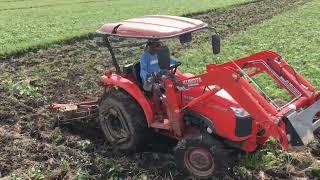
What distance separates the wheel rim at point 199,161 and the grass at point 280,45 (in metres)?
5.13

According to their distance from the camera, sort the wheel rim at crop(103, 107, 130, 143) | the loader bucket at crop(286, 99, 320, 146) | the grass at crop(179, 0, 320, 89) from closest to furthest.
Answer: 1. the loader bucket at crop(286, 99, 320, 146)
2. the wheel rim at crop(103, 107, 130, 143)
3. the grass at crop(179, 0, 320, 89)

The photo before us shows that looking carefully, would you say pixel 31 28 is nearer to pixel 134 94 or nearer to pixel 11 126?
pixel 11 126

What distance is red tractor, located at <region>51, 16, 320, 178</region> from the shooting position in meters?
6.89

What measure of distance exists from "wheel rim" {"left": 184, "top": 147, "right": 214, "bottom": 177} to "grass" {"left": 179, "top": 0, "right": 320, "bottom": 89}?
5126mm

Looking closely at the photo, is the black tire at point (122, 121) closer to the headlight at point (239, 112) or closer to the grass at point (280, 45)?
the headlight at point (239, 112)

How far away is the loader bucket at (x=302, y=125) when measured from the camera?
6.74 meters

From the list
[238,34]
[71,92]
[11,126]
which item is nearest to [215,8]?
[238,34]

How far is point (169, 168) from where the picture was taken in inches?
310

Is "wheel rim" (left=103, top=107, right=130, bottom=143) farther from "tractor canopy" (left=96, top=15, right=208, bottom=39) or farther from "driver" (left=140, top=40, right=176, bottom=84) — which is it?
"tractor canopy" (left=96, top=15, right=208, bottom=39)

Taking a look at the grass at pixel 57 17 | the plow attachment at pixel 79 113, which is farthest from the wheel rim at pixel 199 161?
the grass at pixel 57 17

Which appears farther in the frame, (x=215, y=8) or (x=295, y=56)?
(x=215, y=8)

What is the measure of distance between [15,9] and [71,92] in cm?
2581

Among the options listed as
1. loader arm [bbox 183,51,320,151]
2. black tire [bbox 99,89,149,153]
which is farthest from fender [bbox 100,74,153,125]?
loader arm [bbox 183,51,320,151]

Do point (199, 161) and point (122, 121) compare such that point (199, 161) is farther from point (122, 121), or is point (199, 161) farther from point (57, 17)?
point (57, 17)
